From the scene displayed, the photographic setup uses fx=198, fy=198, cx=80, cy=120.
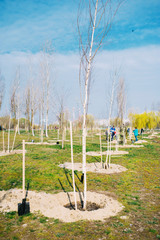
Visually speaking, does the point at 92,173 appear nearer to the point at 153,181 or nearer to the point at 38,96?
the point at 153,181

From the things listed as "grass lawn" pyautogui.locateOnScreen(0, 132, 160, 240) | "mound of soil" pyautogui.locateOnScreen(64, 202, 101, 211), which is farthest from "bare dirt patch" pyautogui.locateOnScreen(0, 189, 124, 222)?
"grass lawn" pyautogui.locateOnScreen(0, 132, 160, 240)

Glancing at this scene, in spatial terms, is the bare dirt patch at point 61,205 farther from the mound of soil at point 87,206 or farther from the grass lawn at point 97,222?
the grass lawn at point 97,222

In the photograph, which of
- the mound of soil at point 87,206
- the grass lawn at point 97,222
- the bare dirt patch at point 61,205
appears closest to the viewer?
the grass lawn at point 97,222

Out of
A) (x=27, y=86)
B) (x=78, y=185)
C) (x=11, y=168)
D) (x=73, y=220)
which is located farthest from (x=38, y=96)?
(x=73, y=220)

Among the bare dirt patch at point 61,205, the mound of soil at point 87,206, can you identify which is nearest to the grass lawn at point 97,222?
the bare dirt patch at point 61,205

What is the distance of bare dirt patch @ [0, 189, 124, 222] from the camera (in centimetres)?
466

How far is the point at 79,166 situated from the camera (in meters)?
10.0

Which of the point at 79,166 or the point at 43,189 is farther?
the point at 79,166

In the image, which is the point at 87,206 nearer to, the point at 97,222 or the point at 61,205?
the point at 61,205

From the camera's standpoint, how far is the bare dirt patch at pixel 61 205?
4.66 meters

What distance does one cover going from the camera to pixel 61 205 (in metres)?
5.36

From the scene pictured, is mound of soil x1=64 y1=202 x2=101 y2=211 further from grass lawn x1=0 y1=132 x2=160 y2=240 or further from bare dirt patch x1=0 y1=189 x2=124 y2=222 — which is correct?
→ grass lawn x1=0 y1=132 x2=160 y2=240

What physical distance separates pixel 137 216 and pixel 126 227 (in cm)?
69

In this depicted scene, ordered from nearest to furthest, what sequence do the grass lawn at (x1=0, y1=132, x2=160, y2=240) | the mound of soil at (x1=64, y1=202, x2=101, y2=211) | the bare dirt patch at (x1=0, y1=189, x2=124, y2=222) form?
the grass lawn at (x1=0, y1=132, x2=160, y2=240)
the bare dirt patch at (x1=0, y1=189, x2=124, y2=222)
the mound of soil at (x1=64, y1=202, x2=101, y2=211)
